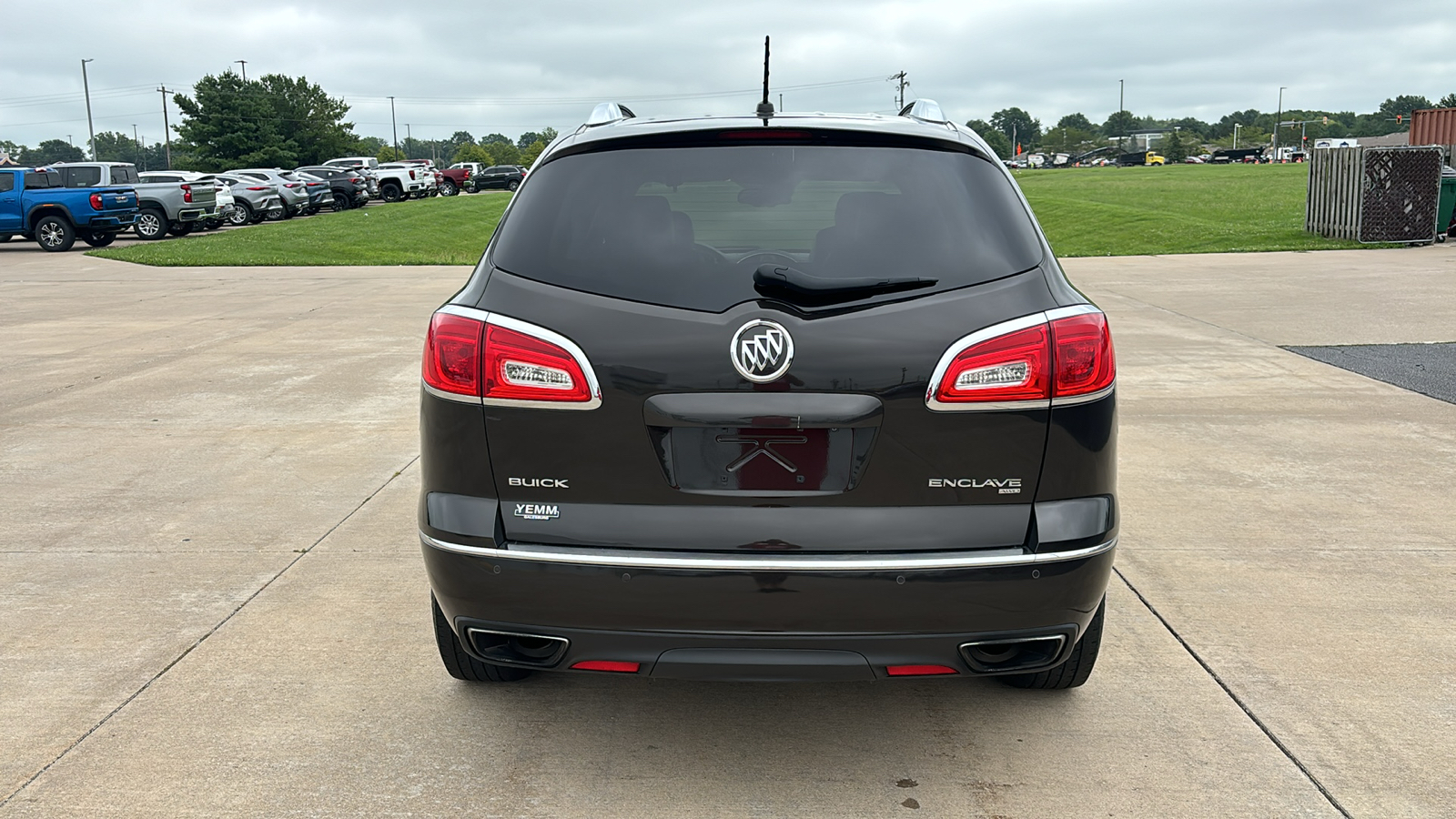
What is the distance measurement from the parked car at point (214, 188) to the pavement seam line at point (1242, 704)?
31250 millimetres

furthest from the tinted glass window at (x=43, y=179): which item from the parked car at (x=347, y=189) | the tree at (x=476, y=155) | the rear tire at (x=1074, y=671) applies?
the tree at (x=476, y=155)

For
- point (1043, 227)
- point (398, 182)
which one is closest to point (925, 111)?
point (1043, 227)

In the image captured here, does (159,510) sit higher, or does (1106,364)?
(1106,364)

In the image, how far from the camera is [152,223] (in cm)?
3016

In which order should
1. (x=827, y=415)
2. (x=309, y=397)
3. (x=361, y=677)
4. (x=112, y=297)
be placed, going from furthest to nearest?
(x=112, y=297) → (x=309, y=397) → (x=361, y=677) → (x=827, y=415)

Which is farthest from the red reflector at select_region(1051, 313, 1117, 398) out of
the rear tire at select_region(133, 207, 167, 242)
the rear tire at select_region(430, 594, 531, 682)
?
the rear tire at select_region(133, 207, 167, 242)

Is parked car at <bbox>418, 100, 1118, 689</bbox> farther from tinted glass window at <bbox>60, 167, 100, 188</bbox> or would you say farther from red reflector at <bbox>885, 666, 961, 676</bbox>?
tinted glass window at <bbox>60, 167, 100, 188</bbox>

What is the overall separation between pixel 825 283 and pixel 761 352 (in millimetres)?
246

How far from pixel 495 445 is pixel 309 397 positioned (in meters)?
6.22

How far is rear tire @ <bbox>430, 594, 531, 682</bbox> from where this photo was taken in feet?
Result: 11.8

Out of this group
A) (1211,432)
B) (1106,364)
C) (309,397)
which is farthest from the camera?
(309,397)

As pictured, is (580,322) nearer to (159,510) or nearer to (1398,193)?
(159,510)

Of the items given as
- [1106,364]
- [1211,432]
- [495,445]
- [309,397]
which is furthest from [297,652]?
[1211,432]

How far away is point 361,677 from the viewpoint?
3832 mm
